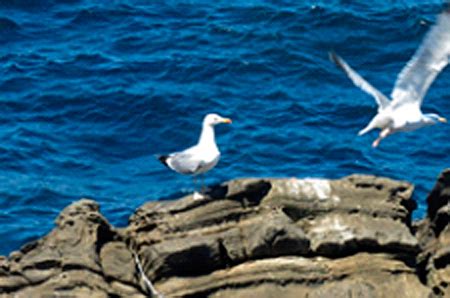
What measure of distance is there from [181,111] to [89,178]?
140 inches

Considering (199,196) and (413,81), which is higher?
(413,81)

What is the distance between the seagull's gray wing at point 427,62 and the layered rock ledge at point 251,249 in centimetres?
269

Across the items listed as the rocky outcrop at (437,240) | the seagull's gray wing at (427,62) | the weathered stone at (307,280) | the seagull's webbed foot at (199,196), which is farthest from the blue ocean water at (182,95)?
the weathered stone at (307,280)

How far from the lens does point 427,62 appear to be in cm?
1753

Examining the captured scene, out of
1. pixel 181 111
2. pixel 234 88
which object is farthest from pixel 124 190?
pixel 234 88

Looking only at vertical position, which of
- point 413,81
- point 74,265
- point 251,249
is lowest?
point 74,265

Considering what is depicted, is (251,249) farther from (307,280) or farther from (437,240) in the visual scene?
(437,240)

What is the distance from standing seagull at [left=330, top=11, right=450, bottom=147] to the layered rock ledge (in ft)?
8.82

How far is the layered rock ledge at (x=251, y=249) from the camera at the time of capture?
13609mm

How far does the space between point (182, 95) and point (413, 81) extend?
30.7 ft

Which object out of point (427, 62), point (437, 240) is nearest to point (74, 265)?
point (437, 240)

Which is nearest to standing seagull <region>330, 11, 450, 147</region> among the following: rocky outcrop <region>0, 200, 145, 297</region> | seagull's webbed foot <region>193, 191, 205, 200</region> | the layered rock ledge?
the layered rock ledge

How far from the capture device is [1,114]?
2566cm

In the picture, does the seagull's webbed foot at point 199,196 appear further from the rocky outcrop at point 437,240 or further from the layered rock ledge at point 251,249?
the rocky outcrop at point 437,240
